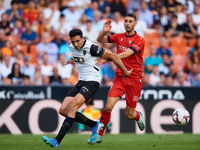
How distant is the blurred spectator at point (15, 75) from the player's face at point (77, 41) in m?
5.65

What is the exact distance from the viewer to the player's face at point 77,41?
6952 millimetres

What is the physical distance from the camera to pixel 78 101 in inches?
273

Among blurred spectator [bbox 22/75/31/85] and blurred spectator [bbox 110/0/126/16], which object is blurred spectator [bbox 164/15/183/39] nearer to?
blurred spectator [bbox 110/0/126/16]

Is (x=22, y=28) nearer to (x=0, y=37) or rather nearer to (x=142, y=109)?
(x=0, y=37)

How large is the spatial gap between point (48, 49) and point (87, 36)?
1766 millimetres

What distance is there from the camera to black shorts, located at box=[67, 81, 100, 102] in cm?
709

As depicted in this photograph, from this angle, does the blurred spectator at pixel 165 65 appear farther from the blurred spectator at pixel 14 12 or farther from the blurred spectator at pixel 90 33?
the blurred spectator at pixel 14 12

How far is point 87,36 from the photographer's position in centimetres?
1447

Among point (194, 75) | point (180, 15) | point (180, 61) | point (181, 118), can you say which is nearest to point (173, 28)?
point (180, 15)

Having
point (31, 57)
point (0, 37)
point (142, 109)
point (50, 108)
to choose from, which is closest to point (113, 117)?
point (142, 109)

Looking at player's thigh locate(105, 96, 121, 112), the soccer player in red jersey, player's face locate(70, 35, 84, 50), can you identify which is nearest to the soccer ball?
the soccer player in red jersey

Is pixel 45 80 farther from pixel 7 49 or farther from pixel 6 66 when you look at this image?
pixel 7 49

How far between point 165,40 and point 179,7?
2.72 m

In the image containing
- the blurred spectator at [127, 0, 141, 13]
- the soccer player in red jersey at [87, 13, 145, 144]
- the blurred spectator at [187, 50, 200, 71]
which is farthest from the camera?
the blurred spectator at [127, 0, 141, 13]
